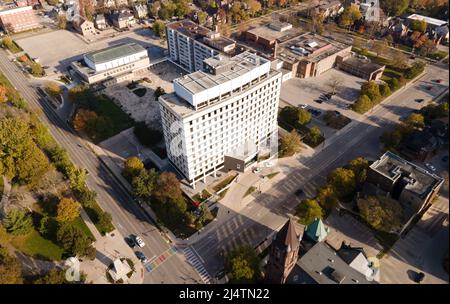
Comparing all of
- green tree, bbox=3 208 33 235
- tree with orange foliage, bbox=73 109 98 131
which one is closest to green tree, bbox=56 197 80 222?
green tree, bbox=3 208 33 235

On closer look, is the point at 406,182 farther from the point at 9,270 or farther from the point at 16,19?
Answer: the point at 16,19

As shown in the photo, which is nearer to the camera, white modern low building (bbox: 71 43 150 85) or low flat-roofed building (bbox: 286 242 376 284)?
low flat-roofed building (bbox: 286 242 376 284)

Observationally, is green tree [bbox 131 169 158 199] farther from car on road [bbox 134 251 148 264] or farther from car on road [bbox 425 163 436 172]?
car on road [bbox 425 163 436 172]

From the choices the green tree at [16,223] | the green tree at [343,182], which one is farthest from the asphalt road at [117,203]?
the green tree at [343,182]

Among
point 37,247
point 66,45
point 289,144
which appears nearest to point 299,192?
point 289,144

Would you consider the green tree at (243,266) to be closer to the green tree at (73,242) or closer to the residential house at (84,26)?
the green tree at (73,242)

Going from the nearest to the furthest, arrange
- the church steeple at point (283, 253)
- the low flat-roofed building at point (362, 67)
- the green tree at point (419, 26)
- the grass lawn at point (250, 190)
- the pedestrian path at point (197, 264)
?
the church steeple at point (283, 253) → the pedestrian path at point (197, 264) → the grass lawn at point (250, 190) → the low flat-roofed building at point (362, 67) → the green tree at point (419, 26)
